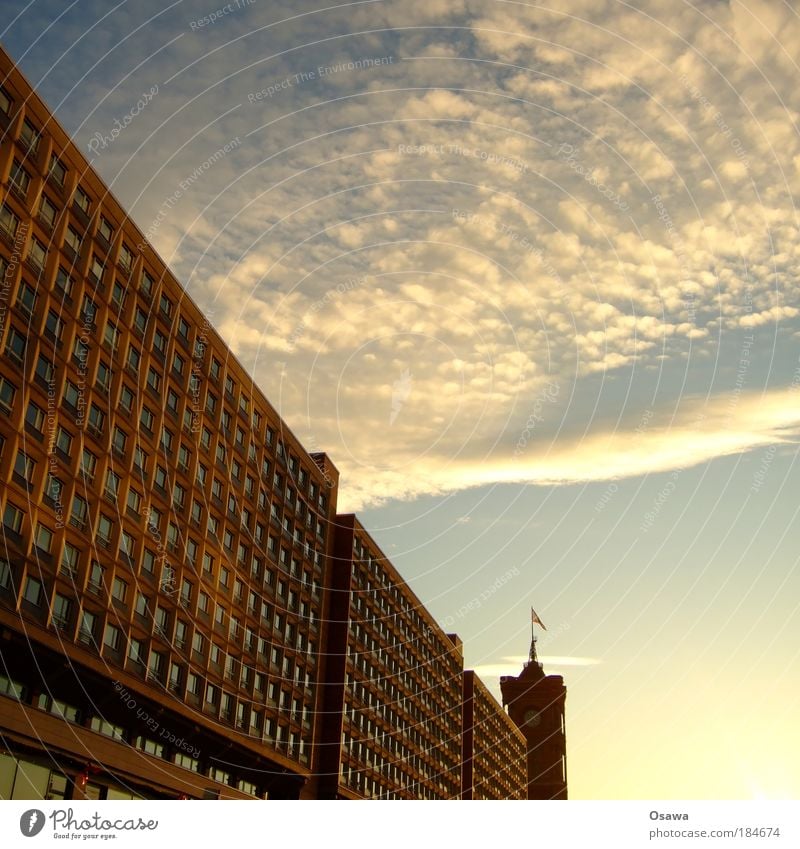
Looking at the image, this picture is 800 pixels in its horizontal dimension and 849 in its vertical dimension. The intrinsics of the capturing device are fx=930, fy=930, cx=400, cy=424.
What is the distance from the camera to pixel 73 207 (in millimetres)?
51281

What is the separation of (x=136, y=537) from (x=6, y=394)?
13768 millimetres

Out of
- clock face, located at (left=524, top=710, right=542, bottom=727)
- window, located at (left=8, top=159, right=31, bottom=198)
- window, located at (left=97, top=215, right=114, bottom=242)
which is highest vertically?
window, located at (left=97, top=215, right=114, bottom=242)

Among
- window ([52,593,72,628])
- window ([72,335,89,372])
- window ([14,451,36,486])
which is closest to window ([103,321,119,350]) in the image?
window ([72,335,89,372])

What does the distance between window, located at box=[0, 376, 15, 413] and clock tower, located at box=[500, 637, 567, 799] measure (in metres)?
144

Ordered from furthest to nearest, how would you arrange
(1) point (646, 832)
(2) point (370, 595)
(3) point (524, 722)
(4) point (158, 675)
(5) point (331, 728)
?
1. (3) point (524, 722)
2. (2) point (370, 595)
3. (5) point (331, 728)
4. (4) point (158, 675)
5. (1) point (646, 832)

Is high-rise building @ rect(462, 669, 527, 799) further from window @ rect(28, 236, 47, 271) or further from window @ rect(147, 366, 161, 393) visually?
window @ rect(28, 236, 47, 271)

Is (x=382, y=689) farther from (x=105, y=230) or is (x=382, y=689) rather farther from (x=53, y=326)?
(x=53, y=326)

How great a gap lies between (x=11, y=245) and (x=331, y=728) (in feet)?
182

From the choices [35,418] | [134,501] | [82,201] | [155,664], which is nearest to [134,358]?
[134,501]

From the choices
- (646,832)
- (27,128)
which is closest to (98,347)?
(27,128)

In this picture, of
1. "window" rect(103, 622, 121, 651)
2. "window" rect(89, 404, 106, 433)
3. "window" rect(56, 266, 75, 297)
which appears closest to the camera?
"window" rect(56, 266, 75, 297)

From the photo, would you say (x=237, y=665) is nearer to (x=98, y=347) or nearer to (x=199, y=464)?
(x=199, y=464)

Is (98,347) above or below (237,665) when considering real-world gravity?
above

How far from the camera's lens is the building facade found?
150 ft
